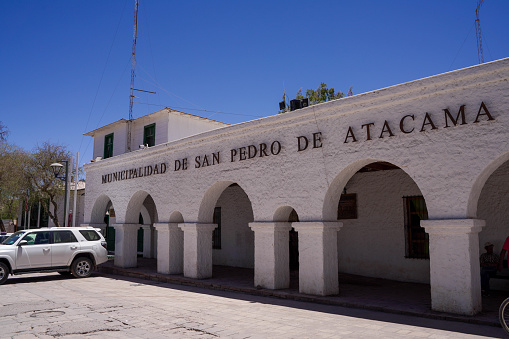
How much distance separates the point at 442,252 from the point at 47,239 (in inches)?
459

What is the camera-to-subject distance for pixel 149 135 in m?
20.0

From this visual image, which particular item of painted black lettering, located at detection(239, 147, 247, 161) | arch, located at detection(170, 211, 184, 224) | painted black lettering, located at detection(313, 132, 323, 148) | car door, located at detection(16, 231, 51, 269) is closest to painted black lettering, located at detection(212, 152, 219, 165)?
painted black lettering, located at detection(239, 147, 247, 161)

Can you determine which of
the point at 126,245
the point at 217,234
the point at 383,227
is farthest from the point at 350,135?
the point at 126,245

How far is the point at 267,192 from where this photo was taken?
10.9m

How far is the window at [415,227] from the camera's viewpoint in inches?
457

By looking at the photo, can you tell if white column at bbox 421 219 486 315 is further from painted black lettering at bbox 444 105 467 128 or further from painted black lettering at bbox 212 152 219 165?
painted black lettering at bbox 212 152 219 165

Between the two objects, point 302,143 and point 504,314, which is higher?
point 302,143

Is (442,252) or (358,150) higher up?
(358,150)

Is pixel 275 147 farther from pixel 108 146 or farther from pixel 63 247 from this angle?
pixel 108 146

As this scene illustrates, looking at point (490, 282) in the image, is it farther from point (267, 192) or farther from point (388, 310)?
point (267, 192)

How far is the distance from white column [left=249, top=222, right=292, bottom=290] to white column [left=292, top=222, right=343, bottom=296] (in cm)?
88

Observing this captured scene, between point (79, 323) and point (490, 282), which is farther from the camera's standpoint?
point (490, 282)

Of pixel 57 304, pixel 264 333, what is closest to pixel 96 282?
pixel 57 304

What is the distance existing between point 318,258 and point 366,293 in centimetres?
151
